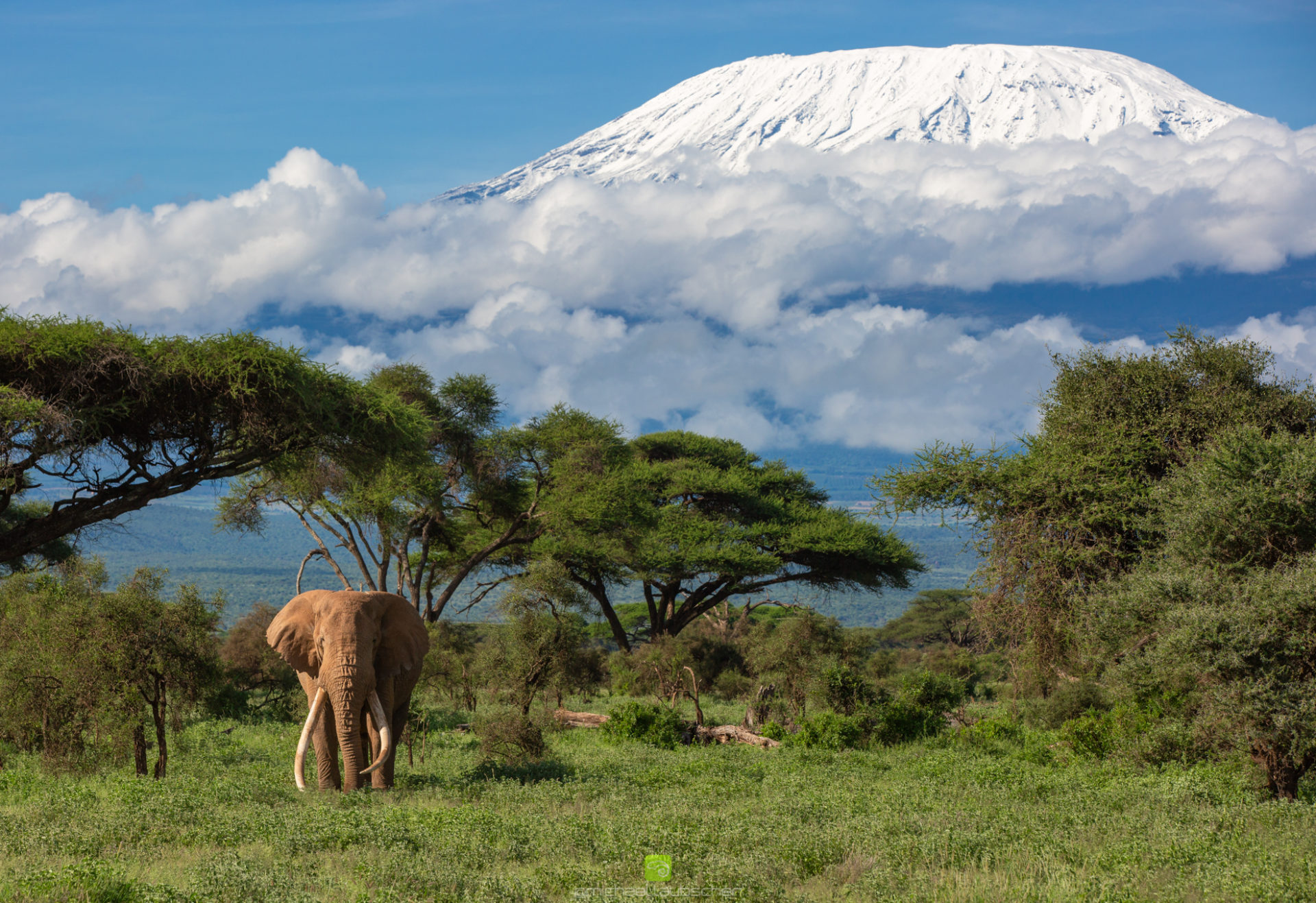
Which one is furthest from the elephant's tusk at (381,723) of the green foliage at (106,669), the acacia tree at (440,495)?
the acacia tree at (440,495)

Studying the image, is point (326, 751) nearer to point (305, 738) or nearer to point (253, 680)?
point (305, 738)

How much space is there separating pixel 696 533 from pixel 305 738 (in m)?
26.1

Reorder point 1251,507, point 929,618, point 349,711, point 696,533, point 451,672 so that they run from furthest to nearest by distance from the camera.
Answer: point 929,618 → point 696,533 → point 451,672 → point 1251,507 → point 349,711

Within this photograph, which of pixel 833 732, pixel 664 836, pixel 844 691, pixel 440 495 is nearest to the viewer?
pixel 664 836

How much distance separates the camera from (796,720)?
22797mm

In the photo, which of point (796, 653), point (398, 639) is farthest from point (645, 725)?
point (398, 639)

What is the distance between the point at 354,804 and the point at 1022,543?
1525cm

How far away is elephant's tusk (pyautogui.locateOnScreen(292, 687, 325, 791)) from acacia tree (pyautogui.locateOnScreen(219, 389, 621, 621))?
412 inches

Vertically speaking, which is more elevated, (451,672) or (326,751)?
(451,672)

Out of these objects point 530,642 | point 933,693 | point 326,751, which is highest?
point 530,642

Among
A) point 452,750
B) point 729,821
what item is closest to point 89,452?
point 452,750

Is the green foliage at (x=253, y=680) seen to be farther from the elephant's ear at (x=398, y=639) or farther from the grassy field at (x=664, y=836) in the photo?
the elephant's ear at (x=398, y=639)

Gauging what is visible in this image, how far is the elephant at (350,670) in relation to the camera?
14.5 m

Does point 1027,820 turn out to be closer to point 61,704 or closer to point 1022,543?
point 1022,543
